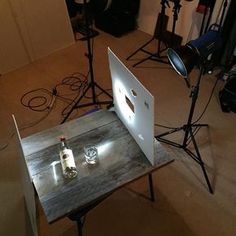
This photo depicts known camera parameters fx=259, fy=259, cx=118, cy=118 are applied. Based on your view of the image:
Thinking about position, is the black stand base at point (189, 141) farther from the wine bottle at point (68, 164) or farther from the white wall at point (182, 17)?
the white wall at point (182, 17)

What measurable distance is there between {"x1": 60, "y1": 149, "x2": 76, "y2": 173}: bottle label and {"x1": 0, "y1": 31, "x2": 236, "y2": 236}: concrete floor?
66cm

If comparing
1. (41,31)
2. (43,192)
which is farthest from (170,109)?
(41,31)

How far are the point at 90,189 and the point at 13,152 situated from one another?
125 centimetres

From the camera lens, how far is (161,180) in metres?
1.87

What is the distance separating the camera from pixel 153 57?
121 inches

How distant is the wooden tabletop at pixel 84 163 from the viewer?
110 centimetres

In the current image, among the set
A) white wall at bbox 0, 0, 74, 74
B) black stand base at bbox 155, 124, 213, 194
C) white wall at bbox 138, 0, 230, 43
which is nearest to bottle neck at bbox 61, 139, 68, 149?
black stand base at bbox 155, 124, 213, 194

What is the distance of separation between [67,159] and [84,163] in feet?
0.30

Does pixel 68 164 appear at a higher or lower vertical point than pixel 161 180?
higher

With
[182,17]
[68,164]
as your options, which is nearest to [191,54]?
[68,164]

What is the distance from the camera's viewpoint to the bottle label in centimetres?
117

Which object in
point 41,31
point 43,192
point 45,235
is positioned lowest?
point 45,235

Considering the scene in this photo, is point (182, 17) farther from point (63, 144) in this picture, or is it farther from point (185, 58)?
point (63, 144)

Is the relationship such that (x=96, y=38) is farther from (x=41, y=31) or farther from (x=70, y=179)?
(x=70, y=179)
